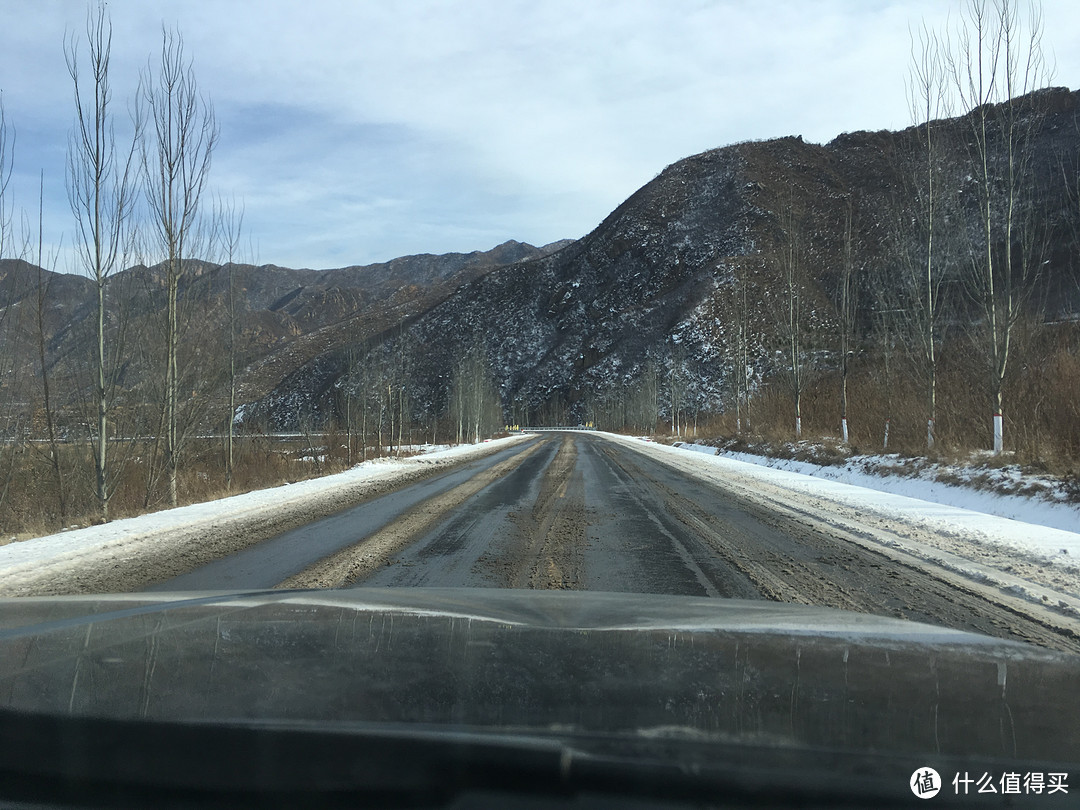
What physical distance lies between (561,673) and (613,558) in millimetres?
5078

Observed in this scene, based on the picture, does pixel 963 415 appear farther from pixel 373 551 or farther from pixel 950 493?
pixel 373 551

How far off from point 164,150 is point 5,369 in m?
5.61

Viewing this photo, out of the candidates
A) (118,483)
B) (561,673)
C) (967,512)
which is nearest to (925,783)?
(561,673)

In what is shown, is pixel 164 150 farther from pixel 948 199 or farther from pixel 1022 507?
pixel 948 199

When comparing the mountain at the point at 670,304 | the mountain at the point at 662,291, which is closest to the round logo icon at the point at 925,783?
the mountain at the point at 670,304

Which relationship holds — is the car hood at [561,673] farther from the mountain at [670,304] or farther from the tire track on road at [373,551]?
the mountain at [670,304]

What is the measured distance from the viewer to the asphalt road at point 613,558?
5789mm

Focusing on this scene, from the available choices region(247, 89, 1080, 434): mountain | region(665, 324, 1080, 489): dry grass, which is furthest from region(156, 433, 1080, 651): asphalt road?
region(247, 89, 1080, 434): mountain

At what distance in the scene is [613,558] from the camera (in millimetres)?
7562

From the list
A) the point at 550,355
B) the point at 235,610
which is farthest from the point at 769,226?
the point at 235,610

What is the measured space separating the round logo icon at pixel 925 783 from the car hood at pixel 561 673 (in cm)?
12

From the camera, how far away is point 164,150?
50.4ft

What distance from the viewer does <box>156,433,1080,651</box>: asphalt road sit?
19.0 ft

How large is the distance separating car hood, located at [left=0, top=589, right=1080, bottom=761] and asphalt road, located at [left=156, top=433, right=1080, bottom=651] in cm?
212
